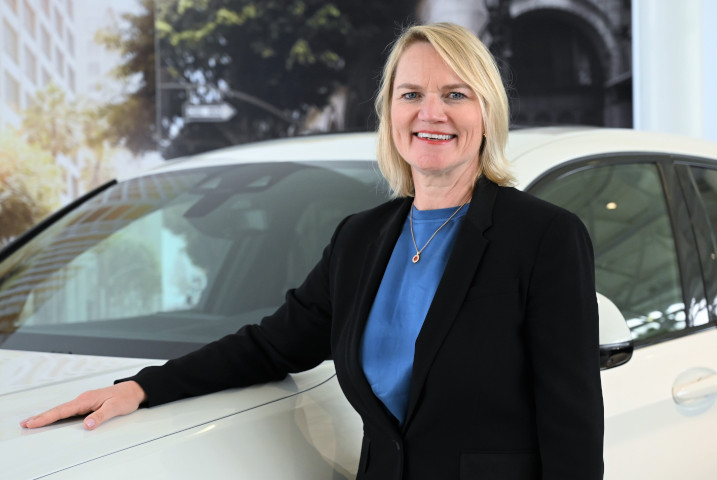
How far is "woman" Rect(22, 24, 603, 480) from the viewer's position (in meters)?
1.53

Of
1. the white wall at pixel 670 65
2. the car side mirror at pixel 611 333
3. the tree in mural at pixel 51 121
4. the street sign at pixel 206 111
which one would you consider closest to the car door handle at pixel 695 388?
the car side mirror at pixel 611 333

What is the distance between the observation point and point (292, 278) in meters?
2.35

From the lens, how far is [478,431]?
5.09 ft

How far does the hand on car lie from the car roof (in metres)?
1.01

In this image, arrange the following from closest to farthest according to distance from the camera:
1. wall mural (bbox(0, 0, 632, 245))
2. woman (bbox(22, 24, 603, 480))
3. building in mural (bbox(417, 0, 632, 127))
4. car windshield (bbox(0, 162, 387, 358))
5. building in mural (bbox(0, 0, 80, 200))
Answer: woman (bbox(22, 24, 603, 480)) < car windshield (bbox(0, 162, 387, 358)) < building in mural (bbox(0, 0, 80, 200)) < wall mural (bbox(0, 0, 632, 245)) < building in mural (bbox(417, 0, 632, 127))

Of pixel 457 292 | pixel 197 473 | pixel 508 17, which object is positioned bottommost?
pixel 197 473

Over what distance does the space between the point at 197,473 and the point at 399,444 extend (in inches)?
13.8

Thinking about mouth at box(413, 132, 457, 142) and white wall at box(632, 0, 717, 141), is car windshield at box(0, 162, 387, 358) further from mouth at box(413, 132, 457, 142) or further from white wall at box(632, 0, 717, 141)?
white wall at box(632, 0, 717, 141)

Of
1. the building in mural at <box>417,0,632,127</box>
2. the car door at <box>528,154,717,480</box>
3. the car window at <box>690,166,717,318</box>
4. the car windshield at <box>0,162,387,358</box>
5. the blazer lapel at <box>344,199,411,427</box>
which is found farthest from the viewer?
the building in mural at <box>417,0,632,127</box>

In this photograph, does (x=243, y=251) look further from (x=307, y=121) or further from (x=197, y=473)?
(x=307, y=121)

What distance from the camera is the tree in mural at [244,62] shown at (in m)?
6.45

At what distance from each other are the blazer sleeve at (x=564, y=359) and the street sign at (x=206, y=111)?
5.18m

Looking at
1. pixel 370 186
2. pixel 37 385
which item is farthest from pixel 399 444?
pixel 370 186

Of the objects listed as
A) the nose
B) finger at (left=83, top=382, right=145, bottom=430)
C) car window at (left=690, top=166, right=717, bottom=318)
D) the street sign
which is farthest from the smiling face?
the street sign
